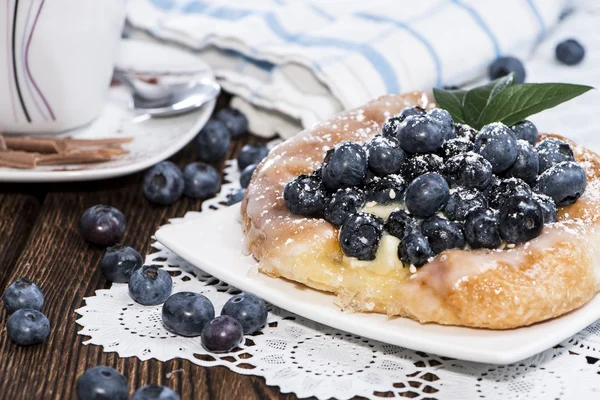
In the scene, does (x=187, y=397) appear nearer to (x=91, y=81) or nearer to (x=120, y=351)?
(x=120, y=351)

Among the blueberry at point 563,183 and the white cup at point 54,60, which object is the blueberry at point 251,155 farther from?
the blueberry at point 563,183

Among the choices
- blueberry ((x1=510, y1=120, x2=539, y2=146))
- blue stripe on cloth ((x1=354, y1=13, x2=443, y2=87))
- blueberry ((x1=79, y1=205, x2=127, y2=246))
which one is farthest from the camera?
blue stripe on cloth ((x1=354, y1=13, x2=443, y2=87))

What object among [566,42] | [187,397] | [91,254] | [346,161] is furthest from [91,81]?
[566,42]

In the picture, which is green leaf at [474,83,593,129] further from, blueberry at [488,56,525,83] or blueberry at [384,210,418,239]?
blueberry at [488,56,525,83]

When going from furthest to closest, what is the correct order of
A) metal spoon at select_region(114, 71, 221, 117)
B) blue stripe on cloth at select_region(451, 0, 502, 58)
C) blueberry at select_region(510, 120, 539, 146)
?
1. blue stripe on cloth at select_region(451, 0, 502, 58)
2. metal spoon at select_region(114, 71, 221, 117)
3. blueberry at select_region(510, 120, 539, 146)

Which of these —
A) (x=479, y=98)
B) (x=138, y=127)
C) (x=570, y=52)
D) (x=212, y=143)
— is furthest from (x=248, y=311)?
(x=570, y=52)

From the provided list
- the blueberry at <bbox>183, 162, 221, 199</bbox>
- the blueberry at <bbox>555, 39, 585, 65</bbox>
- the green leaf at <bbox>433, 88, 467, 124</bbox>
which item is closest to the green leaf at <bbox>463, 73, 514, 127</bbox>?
the green leaf at <bbox>433, 88, 467, 124</bbox>

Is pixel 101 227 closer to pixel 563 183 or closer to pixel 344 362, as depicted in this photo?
pixel 344 362

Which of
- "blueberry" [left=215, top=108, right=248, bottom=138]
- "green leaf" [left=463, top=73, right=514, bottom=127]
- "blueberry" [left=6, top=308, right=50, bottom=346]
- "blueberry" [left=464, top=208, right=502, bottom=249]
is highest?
"blueberry" [left=464, top=208, right=502, bottom=249]
